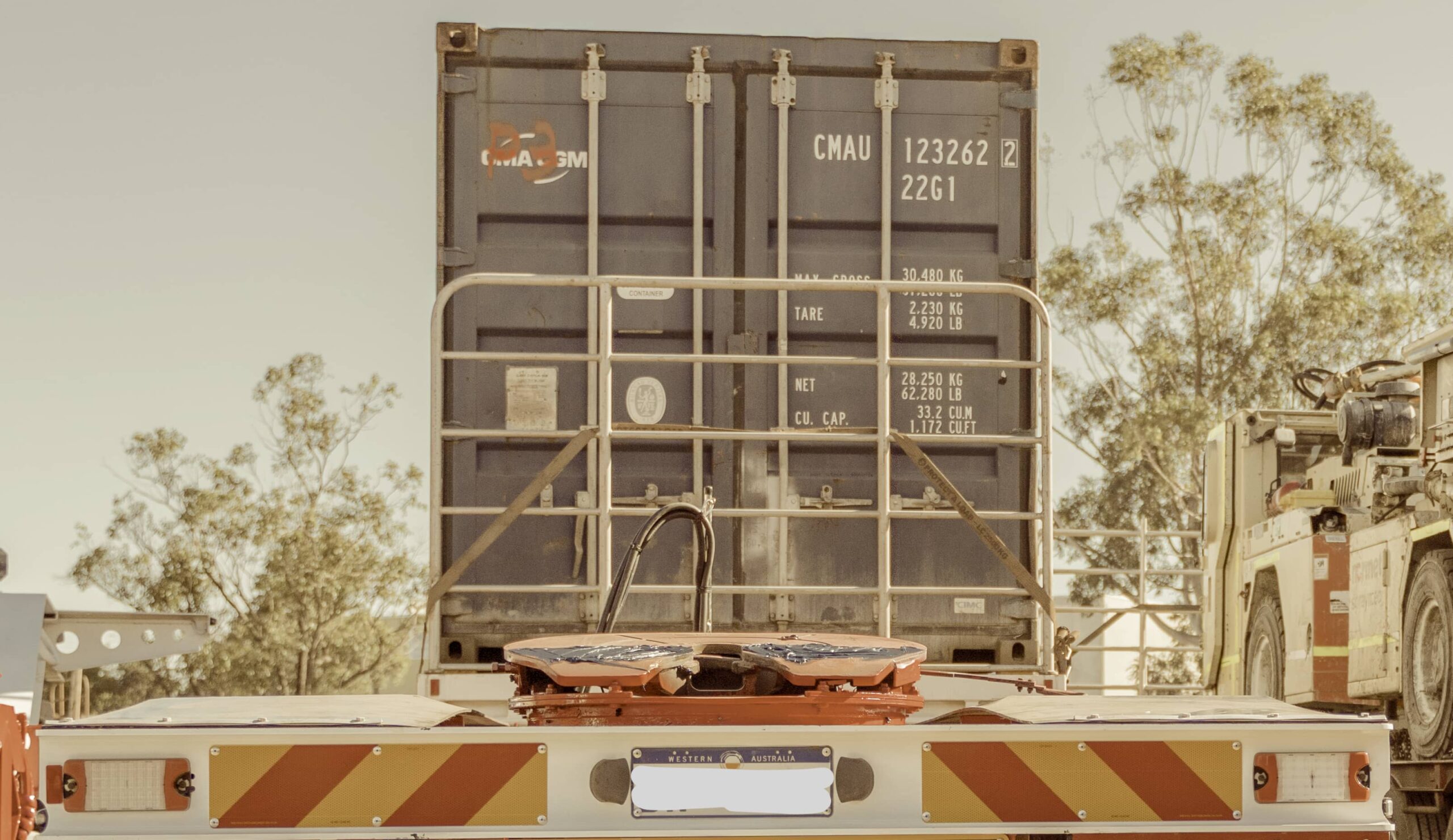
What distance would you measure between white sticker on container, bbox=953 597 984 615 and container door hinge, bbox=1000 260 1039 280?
1.53 metres

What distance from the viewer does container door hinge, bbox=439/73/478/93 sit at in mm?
8867

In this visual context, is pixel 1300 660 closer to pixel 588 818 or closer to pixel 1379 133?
pixel 588 818

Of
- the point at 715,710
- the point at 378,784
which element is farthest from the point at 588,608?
the point at 378,784

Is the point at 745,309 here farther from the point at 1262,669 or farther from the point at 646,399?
the point at 1262,669

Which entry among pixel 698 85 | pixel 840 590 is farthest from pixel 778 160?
pixel 840 590

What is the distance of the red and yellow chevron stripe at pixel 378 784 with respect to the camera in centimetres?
448

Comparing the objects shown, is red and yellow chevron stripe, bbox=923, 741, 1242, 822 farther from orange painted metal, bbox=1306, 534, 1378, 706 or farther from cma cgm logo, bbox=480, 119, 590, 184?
orange painted metal, bbox=1306, 534, 1378, 706

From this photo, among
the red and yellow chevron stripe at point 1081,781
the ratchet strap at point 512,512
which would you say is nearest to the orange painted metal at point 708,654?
the red and yellow chevron stripe at point 1081,781

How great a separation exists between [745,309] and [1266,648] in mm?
5762

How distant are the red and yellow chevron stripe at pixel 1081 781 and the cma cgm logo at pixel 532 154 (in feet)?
16.1

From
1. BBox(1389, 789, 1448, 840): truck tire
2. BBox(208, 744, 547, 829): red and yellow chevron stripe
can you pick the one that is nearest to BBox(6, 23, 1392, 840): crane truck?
BBox(1389, 789, 1448, 840): truck tire

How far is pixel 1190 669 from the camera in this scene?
3044 cm

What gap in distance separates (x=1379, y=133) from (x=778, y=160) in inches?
943

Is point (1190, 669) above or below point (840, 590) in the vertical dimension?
below
